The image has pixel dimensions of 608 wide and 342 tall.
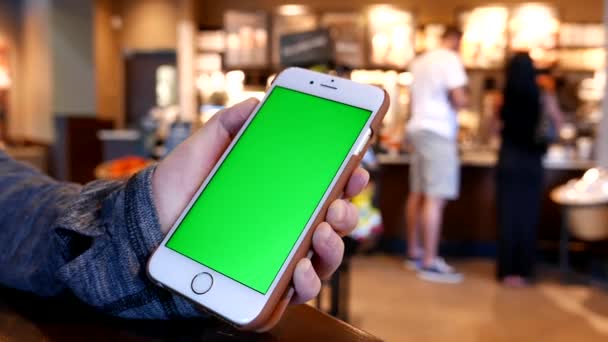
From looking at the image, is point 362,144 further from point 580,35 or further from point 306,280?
point 580,35

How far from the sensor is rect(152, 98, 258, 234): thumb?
630 mm

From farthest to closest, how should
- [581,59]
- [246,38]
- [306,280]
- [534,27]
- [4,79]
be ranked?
[4,79] < [246,38] < [581,59] < [534,27] < [306,280]

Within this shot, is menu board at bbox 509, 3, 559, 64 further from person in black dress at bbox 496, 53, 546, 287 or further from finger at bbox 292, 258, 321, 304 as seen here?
finger at bbox 292, 258, 321, 304

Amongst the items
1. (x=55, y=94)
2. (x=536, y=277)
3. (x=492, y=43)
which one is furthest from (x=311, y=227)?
(x=55, y=94)

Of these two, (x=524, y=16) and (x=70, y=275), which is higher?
(x=524, y=16)

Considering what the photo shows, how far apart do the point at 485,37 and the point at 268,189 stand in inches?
269

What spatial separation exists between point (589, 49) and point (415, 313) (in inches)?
205

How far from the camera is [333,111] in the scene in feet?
2.17

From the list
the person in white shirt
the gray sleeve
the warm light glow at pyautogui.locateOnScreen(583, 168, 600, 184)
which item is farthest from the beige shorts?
the gray sleeve

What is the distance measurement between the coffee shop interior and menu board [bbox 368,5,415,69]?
0.02 m

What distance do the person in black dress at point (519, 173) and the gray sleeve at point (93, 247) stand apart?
3.53 m

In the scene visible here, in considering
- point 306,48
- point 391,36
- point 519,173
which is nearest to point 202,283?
point 306,48

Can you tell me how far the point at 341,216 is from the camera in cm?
55

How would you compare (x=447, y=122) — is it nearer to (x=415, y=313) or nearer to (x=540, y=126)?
(x=540, y=126)
